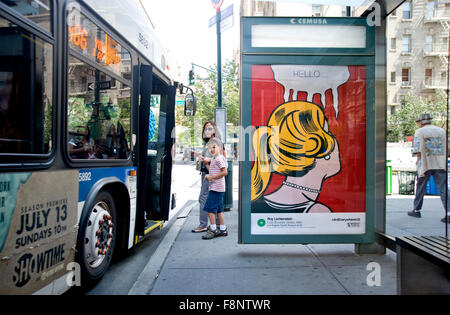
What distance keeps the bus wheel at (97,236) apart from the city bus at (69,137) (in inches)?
0.4

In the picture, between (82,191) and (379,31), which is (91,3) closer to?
(82,191)

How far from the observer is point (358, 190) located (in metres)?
4.37

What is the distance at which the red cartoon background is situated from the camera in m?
4.30

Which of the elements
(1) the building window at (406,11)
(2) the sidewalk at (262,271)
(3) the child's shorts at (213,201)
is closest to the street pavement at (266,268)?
(2) the sidewalk at (262,271)

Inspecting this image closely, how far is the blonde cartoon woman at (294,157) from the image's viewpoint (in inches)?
169

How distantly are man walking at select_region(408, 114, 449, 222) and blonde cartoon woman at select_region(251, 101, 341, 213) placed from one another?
3.90 ft

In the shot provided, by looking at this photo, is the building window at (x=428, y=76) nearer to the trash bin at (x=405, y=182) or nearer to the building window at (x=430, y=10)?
the building window at (x=430, y=10)

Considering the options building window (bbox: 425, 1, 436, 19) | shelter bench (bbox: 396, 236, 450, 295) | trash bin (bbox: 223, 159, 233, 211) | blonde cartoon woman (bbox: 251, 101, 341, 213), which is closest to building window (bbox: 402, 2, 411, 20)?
building window (bbox: 425, 1, 436, 19)

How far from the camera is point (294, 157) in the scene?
4.33 meters

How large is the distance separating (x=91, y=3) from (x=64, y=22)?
0.58 meters

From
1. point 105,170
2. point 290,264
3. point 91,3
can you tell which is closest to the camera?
point 91,3

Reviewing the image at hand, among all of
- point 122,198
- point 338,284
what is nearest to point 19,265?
point 122,198

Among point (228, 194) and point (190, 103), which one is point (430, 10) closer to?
point (190, 103)
